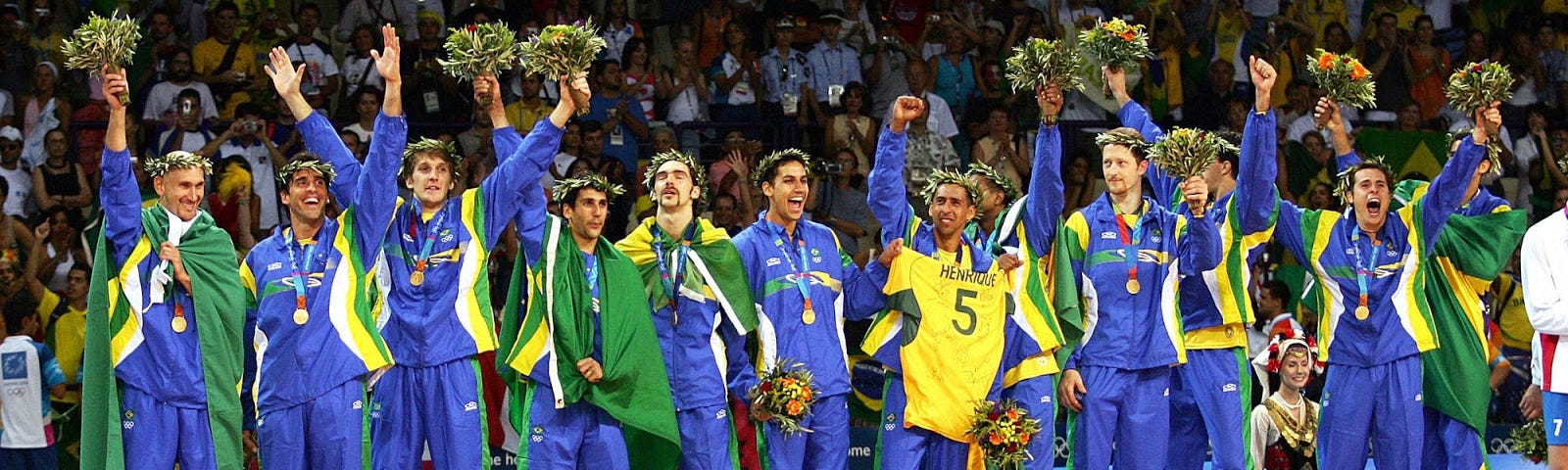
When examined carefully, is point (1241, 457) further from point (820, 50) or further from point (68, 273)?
point (68, 273)

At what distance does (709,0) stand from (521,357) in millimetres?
7365

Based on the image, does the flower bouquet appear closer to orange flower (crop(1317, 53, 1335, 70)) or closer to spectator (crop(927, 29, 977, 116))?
orange flower (crop(1317, 53, 1335, 70))

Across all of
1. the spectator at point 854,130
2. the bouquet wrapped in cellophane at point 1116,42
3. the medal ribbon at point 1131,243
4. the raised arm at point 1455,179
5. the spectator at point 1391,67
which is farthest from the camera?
the spectator at point 1391,67

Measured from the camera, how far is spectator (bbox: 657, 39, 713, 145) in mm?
15625

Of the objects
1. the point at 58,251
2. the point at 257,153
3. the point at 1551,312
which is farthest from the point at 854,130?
the point at 1551,312

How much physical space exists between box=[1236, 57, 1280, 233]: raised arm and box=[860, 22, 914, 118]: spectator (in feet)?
19.0

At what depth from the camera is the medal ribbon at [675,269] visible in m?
10.1

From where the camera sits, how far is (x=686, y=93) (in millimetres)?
15734

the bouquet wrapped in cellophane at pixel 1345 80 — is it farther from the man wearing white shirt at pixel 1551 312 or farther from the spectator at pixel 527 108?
the spectator at pixel 527 108

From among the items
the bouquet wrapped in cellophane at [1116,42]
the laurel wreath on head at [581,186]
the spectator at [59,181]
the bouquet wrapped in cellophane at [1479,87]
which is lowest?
the laurel wreath on head at [581,186]

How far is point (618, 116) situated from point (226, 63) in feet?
10.4

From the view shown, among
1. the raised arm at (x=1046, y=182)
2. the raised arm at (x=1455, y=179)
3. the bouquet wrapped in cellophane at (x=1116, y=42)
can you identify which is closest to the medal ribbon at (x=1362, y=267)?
the raised arm at (x=1455, y=179)

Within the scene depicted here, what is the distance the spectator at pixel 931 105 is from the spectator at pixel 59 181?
6.14 m

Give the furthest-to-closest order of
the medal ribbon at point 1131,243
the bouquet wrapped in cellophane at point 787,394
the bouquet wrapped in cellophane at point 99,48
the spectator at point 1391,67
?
the spectator at point 1391,67
the medal ribbon at point 1131,243
the bouquet wrapped in cellophane at point 787,394
the bouquet wrapped in cellophane at point 99,48
